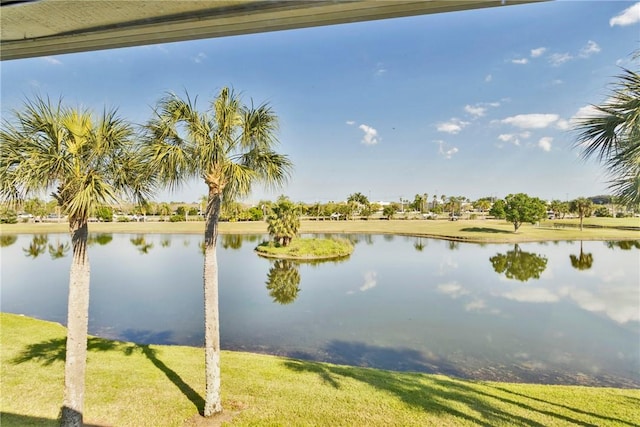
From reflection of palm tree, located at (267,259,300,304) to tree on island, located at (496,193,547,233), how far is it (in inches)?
1267

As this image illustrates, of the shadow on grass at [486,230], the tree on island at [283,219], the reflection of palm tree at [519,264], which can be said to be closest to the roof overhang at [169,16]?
the reflection of palm tree at [519,264]

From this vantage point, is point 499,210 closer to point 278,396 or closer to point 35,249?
point 278,396

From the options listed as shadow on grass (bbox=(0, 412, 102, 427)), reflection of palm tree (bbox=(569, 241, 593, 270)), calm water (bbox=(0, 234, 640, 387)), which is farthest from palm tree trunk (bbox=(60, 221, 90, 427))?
reflection of palm tree (bbox=(569, 241, 593, 270))

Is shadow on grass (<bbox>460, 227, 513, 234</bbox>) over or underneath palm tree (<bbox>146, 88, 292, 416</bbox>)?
underneath

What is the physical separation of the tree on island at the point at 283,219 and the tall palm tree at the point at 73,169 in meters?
23.5

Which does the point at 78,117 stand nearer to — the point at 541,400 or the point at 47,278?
the point at 541,400

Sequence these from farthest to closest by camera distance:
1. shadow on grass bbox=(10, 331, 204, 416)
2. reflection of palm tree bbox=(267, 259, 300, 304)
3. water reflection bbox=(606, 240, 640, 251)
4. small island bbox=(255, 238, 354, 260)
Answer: water reflection bbox=(606, 240, 640, 251) → small island bbox=(255, 238, 354, 260) → reflection of palm tree bbox=(267, 259, 300, 304) → shadow on grass bbox=(10, 331, 204, 416)

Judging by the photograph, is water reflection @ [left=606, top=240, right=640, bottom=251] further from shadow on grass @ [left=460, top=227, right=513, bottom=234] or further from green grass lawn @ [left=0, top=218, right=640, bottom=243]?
shadow on grass @ [left=460, top=227, right=513, bottom=234]

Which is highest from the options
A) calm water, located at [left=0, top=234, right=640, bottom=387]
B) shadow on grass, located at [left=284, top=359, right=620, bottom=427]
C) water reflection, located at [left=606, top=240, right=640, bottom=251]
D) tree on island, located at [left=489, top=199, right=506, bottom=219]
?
tree on island, located at [left=489, top=199, right=506, bottom=219]

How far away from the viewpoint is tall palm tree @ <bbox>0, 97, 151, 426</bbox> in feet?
10.2

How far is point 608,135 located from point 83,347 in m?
5.61

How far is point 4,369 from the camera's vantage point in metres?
5.57

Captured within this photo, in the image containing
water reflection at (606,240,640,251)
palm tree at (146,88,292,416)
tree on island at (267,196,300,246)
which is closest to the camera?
palm tree at (146,88,292,416)

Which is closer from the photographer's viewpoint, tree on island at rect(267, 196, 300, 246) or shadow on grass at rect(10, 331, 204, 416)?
shadow on grass at rect(10, 331, 204, 416)
